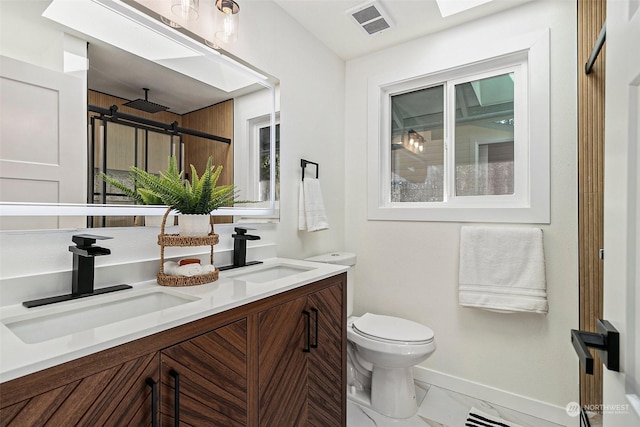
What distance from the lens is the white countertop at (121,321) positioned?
0.59 meters

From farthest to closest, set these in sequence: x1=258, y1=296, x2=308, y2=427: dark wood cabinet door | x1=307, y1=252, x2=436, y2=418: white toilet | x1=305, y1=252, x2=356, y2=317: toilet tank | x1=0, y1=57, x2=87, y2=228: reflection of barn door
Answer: x1=305, y1=252, x2=356, y2=317: toilet tank → x1=307, y1=252, x2=436, y2=418: white toilet → x1=258, y1=296, x2=308, y2=427: dark wood cabinet door → x1=0, y1=57, x2=87, y2=228: reflection of barn door

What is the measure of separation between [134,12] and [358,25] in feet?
4.33

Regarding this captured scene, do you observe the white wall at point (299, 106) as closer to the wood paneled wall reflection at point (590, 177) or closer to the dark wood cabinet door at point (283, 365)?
the dark wood cabinet door at point (283, 365)

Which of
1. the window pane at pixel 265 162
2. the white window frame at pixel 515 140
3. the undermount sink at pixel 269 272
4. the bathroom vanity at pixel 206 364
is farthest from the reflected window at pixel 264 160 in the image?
the white window frame at pixel 515 140

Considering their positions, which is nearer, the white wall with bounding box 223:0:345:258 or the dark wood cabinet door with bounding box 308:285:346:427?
the dark wood cabinet door with bounding box 308:285:346:427

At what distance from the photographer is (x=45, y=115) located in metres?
1.00

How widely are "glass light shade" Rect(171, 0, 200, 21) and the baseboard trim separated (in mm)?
2419

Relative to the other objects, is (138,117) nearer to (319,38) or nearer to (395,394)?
(319,38)

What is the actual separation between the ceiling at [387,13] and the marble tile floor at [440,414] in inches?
92.5

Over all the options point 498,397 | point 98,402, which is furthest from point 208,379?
point 498,397

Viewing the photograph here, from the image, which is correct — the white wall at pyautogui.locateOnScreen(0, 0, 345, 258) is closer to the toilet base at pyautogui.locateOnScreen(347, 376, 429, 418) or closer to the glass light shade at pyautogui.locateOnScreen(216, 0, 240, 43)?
the glass light shade at pyautogui.locateOnScreen(216, 0, 240, 43)

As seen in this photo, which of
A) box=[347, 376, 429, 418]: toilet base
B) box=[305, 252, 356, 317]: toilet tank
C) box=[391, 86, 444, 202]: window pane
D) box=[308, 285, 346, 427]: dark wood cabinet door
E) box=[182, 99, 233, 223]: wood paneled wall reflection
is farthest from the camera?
box=[391, 86, 444, 202]: window pane

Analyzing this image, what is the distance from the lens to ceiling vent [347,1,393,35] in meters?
1.85

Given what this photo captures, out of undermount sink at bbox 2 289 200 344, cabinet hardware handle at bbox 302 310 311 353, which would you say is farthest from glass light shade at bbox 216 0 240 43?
cabinet hardware handle at bbox 302 310 311 353
